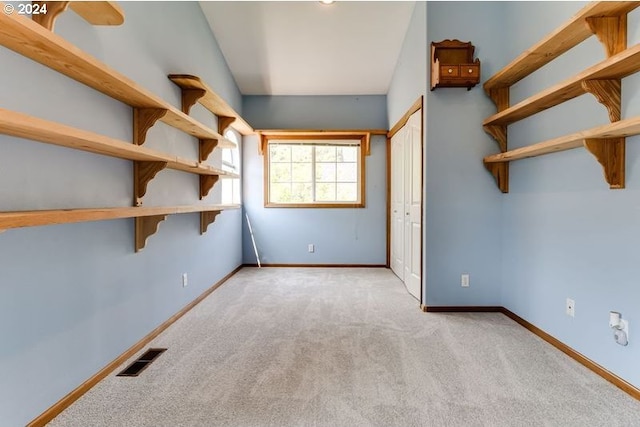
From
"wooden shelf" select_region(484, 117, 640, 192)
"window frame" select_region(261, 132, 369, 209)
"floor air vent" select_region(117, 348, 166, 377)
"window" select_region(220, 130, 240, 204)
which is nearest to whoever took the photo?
"wooden shelf" select_region(484, 117, 640, 192)

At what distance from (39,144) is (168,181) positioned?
130cm

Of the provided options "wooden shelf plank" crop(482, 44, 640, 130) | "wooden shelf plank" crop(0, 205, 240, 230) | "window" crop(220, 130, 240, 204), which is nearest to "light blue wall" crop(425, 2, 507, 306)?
"wooden shelf plank" crop(482, 44, 640, 130)

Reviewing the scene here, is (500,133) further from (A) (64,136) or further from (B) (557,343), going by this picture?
(A) (64,136)

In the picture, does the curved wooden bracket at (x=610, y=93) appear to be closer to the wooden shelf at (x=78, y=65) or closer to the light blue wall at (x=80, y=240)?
the wooden shelf at (x=78, y=65)

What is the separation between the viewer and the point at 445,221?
10.5 ft

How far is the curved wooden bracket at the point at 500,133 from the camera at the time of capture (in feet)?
10.1

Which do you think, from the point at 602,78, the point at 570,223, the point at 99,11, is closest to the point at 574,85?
the point at 602,78

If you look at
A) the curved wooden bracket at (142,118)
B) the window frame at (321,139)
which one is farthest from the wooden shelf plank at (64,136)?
the window frame at (321,139)

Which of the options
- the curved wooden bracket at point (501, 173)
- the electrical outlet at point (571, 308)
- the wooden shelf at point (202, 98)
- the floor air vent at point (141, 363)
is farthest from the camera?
the curved wooden bracket at point (501, 173)

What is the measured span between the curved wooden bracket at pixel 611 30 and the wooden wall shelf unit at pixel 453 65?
1.11m

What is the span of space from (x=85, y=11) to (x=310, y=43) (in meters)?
3.17

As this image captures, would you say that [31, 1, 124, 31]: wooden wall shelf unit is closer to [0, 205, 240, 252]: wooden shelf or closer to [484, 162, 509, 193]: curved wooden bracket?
[0, 205, 240, 252]: wooden shelf

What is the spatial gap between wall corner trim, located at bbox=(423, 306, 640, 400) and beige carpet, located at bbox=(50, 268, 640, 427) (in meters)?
0.05

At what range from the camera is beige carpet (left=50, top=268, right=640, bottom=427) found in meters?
1.63
